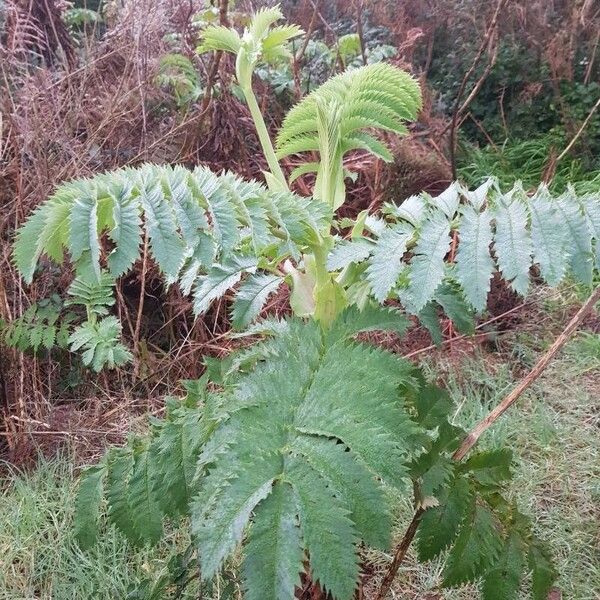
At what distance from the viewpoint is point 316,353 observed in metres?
1.03

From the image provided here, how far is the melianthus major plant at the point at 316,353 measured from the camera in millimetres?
786

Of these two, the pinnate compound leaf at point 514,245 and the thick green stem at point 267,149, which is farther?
the thick green stem at point 267,149

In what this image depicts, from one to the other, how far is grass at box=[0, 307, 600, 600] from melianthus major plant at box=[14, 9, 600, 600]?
0.51 m

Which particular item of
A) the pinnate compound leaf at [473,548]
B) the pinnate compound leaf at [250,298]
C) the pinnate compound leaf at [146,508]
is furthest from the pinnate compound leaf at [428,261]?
the pinnate compound leaf at [146,508]

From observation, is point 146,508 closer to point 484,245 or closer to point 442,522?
point 442,522

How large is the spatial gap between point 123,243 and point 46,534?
1.67 meters

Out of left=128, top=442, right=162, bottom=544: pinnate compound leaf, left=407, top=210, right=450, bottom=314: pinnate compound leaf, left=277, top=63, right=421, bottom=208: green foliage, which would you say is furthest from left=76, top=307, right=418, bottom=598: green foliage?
left=277, top=63, right=421, bottom=208: green foliage

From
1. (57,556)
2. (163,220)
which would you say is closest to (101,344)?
(57,556)

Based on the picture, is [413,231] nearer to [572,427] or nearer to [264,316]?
[572,427]

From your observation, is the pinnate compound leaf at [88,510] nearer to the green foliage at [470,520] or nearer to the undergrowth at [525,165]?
the green foliage at [470,520]

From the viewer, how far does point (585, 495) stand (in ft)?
7.16

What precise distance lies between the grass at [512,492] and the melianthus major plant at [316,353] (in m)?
0.51

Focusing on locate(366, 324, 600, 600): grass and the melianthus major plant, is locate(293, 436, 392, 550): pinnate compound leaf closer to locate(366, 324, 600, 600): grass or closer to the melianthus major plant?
the melianthus major plant

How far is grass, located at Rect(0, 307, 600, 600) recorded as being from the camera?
1937mm
